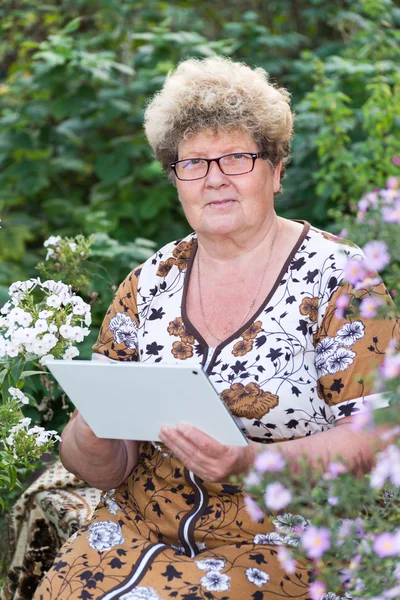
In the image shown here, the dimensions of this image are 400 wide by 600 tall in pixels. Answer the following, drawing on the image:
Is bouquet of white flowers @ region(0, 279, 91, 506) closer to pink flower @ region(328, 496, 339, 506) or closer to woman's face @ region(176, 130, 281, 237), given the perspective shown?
woman's face @ region(176, 130, 281, 237)

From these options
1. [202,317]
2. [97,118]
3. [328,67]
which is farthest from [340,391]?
[97,118]

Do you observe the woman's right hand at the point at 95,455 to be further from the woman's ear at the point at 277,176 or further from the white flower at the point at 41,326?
the woman's ear at the point at 277,176

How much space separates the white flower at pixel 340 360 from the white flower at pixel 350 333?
0.06 ft

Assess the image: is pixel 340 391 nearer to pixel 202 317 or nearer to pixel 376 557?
pixel 202 317

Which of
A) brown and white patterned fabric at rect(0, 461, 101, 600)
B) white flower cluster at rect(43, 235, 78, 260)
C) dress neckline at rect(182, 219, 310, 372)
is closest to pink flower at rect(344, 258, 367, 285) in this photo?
dress neckline at rect(182, 219, 310, 372)

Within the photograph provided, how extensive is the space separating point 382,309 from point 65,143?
403 centimetres

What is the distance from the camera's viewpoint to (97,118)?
495 centimetres

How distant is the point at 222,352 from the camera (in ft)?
6.73

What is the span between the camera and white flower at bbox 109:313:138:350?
2.25 metres

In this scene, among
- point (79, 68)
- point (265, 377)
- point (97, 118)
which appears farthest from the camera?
point (97, 118)

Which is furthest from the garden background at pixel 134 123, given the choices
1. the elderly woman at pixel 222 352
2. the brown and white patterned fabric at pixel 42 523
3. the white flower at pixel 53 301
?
the white flower at pixel 53 301

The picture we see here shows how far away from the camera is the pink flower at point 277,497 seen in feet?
3.92

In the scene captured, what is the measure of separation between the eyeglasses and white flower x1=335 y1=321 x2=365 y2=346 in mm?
483

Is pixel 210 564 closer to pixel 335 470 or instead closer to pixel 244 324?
pixel 244 324
